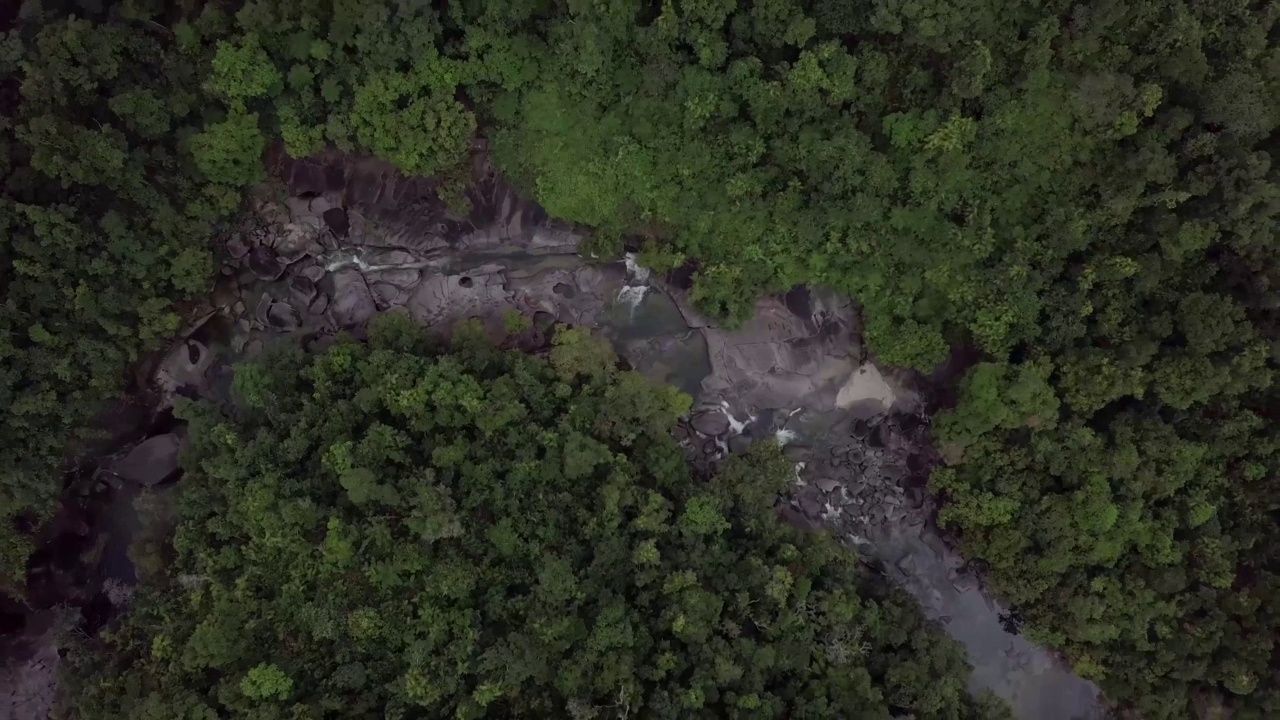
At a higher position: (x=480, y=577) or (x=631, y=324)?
(x=631, y=324)

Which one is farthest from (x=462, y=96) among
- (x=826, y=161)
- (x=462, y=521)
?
(x=462, y=521)

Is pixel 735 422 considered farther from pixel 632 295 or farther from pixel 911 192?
pixel 911 192

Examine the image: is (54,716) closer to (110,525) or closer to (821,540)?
(110,525)

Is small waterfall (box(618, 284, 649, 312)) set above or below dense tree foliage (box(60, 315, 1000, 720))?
above

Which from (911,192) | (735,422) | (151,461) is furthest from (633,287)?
(151,461)

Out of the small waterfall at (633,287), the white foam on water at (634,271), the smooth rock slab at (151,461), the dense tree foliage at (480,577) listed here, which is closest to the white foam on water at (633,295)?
the small waterfall at (633,287)

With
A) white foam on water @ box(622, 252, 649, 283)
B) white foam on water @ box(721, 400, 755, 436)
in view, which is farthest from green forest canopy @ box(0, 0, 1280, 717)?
white foam on water @ box(721, 400, 755, 436)

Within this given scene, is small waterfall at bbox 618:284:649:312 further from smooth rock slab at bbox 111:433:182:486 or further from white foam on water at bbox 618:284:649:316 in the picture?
smooth rock slab at bbox 111:433:182:486
